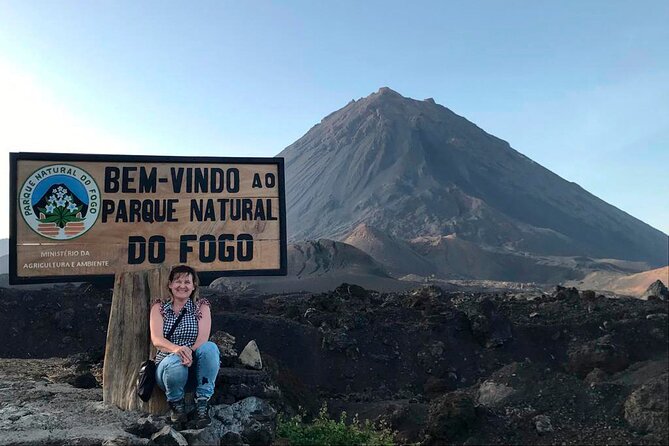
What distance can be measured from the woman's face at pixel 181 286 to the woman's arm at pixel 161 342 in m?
0.21

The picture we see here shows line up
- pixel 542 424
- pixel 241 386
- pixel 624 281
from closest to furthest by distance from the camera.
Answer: pixel 542 424 → pixel 241 386 → pixel 624 281

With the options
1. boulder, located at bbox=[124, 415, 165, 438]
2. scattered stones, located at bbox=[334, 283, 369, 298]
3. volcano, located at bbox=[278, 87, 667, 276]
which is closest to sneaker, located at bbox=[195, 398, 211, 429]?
boulder, located at bbox=[124, 415, 165, 438]

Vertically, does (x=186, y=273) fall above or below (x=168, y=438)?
above

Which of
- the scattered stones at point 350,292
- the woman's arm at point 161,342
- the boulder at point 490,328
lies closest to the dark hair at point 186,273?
the woman's arm at point 161,342

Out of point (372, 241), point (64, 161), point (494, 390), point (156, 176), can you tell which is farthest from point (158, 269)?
point (372, 241)

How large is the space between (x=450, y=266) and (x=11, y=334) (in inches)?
2395

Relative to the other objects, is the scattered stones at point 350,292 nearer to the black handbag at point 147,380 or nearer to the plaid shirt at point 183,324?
the plaid shirt at point 183,324

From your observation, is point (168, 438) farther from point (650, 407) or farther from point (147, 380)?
point (650, 407)

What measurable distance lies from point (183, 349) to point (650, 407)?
437 centimetres

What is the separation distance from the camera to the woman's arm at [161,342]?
521 centimetres

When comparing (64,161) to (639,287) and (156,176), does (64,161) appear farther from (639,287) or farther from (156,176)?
(639,287)

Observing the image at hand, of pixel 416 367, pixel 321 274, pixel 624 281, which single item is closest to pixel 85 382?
pixel 416 367

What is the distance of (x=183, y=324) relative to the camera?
5488mm

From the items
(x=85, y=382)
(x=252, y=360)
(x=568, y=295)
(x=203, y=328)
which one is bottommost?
(x=85, y=382)
